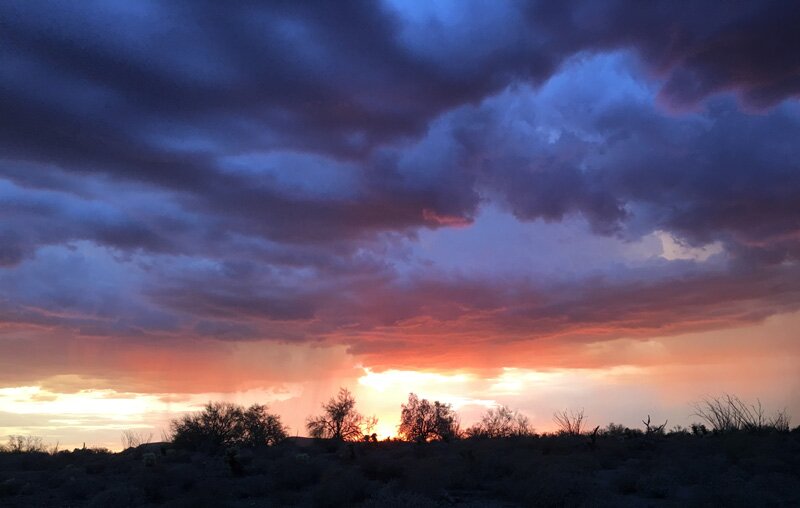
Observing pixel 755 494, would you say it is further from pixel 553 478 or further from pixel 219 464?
Answer: pixel 219 464

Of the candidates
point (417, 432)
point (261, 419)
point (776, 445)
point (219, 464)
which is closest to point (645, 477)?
point (776, 445)

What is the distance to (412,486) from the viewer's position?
24984mm

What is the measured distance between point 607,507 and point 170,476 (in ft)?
61.8

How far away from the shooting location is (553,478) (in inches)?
886

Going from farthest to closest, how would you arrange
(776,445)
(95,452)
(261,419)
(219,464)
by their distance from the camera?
(261,419) → (95,452) → (219,464) → (776,445)

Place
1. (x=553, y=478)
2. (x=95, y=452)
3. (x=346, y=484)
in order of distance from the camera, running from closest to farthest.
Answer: (x=553, y=478), (x=346, y=484), (x=95, y=452)

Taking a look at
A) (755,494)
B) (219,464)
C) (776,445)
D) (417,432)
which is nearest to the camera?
(755,494)

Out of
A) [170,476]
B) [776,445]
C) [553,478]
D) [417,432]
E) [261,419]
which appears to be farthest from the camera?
[417,432]

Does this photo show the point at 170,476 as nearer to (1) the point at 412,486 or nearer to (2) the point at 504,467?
(1) the point at 412,486

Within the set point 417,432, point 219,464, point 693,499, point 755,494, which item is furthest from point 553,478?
point 417,432

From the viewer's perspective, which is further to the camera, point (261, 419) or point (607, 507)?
point (261, 419)

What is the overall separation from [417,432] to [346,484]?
5351 cm

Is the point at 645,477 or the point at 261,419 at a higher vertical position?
the point at 261,419

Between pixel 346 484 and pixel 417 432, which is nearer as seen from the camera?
pixel 346 484
